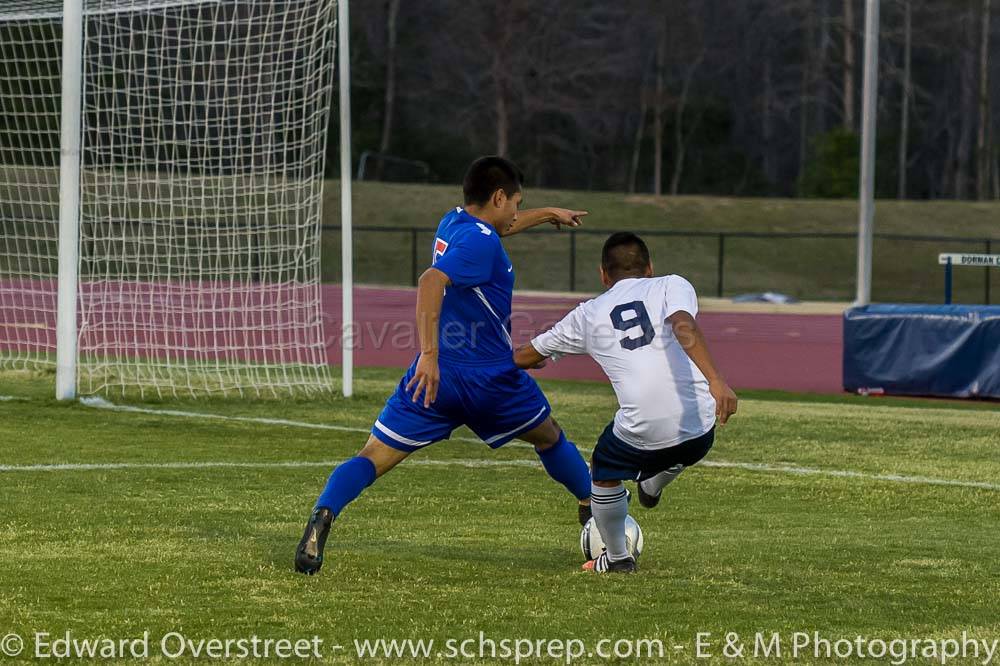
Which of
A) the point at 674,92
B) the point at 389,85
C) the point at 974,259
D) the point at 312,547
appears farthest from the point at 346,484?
the point at 674,92

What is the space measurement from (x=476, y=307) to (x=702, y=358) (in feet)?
3.41

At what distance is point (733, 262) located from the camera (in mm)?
44938

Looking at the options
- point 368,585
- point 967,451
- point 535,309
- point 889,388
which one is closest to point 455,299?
point 368,585

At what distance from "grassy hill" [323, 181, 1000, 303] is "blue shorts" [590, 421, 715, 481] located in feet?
108

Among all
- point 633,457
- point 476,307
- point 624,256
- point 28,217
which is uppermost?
point 28,217

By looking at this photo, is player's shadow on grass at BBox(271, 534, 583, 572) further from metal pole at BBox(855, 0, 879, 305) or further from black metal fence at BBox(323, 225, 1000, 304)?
black metal fence at BBox(323, 225, 1000, 304)

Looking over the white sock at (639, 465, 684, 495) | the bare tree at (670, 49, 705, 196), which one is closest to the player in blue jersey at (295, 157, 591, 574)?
the white sock at (639, 465, 684, 495)

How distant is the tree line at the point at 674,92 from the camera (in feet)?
209

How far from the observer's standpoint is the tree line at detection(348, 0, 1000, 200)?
6366cm

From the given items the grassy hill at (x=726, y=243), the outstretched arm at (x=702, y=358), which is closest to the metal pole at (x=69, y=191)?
the outstretched arm at (x=702, y=358)

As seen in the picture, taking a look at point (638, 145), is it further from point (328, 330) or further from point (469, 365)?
point (469, 365)

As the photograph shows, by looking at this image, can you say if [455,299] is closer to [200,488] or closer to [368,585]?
[368,585]

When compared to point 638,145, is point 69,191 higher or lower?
lower

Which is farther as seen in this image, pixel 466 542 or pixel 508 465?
pixel 508 465
